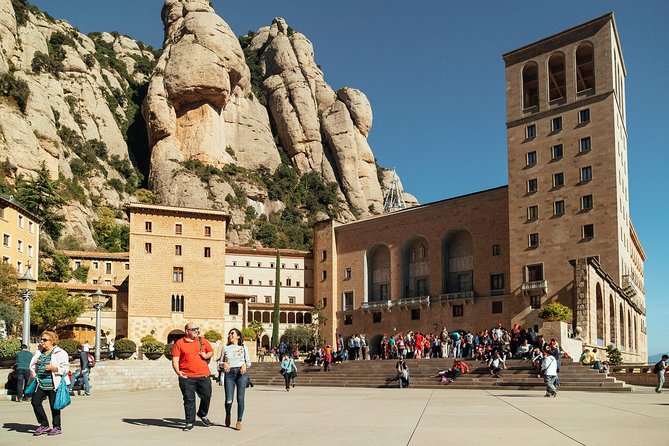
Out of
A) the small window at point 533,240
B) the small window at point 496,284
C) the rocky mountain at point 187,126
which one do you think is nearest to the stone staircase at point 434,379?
the small window at point 533,240

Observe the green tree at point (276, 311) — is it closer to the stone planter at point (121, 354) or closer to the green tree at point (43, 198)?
the green tree at point (43, 198)

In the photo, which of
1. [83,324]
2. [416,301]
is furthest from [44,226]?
[416,301]

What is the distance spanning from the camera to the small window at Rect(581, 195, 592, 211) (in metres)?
48.4

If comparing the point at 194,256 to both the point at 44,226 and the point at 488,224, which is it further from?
the point at 488,224

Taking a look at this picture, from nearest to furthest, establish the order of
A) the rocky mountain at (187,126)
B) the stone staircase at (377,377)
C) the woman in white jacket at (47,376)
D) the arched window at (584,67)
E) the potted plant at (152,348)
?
the woman in white jacket at (47,376), the stone staircase at (377,377), the potted plant at (152,348), the arched window at (584,67), the rocky mountain at (187,126)

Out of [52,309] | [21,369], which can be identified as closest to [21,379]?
[21,369]

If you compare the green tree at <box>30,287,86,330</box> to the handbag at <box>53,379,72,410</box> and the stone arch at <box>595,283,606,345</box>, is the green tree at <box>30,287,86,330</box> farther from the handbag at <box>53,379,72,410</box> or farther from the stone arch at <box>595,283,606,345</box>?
the handbag at <box>53,379,72,410</box>

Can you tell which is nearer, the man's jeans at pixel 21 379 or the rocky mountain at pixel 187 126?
the man's jeans at pixel 21 379

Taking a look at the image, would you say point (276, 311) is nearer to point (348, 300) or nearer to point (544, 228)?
point (348, 300)

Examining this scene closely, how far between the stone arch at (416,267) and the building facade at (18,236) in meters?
30.7

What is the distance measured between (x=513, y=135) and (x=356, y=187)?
57933 millimetres

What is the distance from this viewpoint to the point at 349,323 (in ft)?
215

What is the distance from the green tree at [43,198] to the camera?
64.9m

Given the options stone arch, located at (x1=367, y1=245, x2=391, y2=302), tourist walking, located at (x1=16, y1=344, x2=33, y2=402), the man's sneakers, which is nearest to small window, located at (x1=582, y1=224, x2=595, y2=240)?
stone arch, located at (x1=367, y1=245, x2=391, y2=302)
